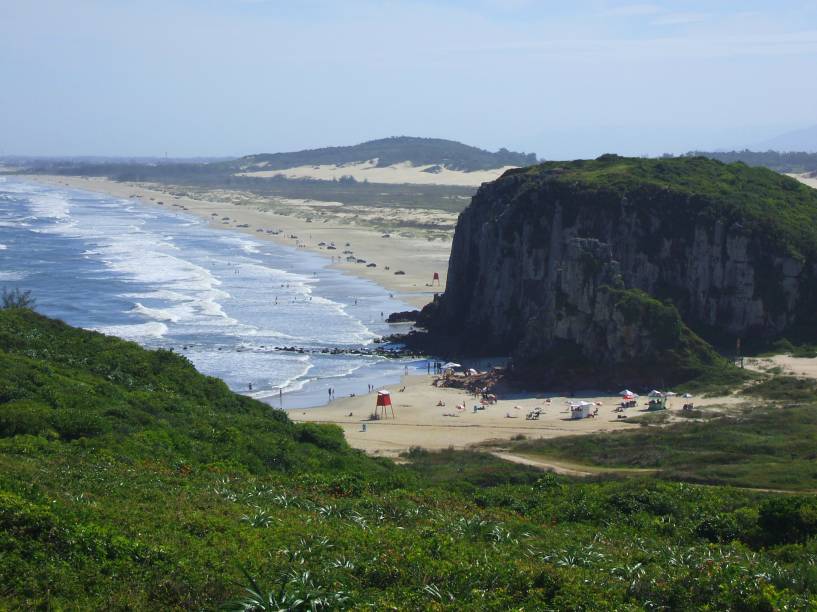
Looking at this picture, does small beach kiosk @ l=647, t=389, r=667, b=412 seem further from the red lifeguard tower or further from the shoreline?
the shoreline

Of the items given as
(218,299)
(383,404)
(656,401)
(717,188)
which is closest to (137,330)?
(218,299)

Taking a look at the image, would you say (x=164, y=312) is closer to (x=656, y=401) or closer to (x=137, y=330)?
(x=137, y=330)

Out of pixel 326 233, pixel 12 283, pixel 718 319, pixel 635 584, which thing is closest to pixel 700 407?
pixel 718 319

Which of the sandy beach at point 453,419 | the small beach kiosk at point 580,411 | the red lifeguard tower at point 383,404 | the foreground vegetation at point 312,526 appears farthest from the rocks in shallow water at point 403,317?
the foreground vegetation at point 312,526

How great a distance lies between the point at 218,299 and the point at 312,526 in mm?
54889

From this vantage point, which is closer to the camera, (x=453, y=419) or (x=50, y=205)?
(x=453, y=419)

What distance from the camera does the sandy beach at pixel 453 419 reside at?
3806cm

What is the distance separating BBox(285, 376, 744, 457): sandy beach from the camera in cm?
3806

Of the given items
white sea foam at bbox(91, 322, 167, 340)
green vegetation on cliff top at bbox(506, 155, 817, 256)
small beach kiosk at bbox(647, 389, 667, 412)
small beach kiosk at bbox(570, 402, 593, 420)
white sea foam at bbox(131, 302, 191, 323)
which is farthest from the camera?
white sea foam at bbox(131, 302, 191, 323)

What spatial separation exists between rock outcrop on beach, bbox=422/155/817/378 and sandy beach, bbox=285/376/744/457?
12.9ft

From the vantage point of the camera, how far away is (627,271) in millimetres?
55625

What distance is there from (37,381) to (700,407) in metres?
25.8

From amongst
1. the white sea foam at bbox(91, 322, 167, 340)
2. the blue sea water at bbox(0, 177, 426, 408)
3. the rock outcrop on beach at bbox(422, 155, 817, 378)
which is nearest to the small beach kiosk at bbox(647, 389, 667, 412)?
the rock outcrop on beach at bbox(422, 155, 817, 378)

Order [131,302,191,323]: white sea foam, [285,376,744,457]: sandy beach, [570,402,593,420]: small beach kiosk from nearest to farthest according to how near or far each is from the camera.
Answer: [285,376,744,457]: sandy beach < [570,402,593,420]: small beach kiosk < [131,302,191,323]: white sea foam
